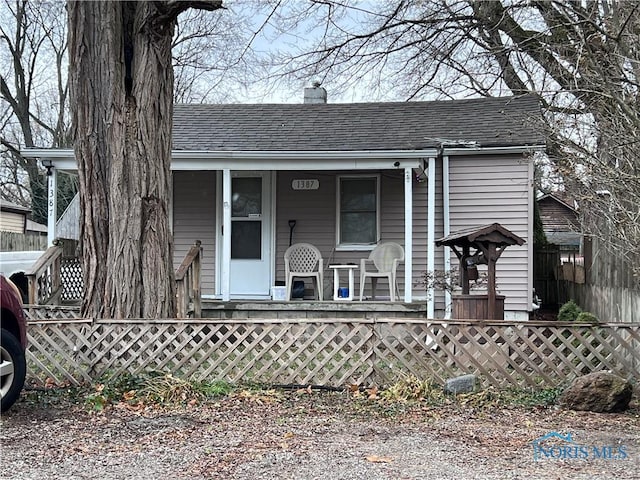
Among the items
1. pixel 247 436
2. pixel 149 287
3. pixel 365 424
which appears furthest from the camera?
pixel 149 287

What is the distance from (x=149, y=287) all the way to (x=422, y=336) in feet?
9.31

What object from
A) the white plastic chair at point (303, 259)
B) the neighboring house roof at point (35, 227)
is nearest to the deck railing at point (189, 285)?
the white plastic chair at point (303, 259)

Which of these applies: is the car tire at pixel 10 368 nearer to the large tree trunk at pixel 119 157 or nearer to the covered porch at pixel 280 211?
the large tree trunk at pixel 119 157

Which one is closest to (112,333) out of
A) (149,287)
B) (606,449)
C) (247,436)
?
(149,287)

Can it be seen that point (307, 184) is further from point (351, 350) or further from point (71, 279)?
point (351, 350)

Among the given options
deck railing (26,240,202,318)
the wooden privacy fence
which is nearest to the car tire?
the wooden privacy fence

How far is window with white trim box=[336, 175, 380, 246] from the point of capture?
435 inches

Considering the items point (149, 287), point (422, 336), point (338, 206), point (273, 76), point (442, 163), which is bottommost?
point (422, 336)

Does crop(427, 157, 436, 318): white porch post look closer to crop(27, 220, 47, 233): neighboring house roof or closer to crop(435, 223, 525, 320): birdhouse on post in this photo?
crop(435, 223, 525, 320): birdhouse on post

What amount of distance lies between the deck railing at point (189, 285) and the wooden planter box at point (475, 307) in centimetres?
349

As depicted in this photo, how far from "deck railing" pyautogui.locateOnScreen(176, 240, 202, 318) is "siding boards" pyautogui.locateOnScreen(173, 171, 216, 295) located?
1918mm

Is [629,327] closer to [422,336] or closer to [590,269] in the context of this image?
[422,336]

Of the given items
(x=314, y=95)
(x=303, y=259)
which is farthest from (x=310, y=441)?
(x=314, y=95)

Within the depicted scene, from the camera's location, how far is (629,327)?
5.95m
